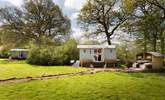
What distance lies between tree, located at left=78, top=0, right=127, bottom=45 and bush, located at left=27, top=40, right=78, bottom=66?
5461mm

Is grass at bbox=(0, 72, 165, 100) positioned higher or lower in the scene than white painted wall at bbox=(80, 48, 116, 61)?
lower

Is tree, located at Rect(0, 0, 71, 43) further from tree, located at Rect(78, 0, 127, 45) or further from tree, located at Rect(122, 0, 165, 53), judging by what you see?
tree, located at Rect(122, 0, 165, 53)

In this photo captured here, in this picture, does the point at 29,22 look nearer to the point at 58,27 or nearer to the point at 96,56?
the point at 58,27

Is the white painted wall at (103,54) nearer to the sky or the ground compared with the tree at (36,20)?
nearer to the ground

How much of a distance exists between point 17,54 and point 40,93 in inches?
1712

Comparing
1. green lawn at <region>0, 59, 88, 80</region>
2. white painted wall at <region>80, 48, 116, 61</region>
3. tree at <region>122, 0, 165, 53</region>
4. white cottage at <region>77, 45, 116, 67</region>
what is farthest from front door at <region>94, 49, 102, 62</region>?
green lawn at <region>0, 59, 88, 80</region>

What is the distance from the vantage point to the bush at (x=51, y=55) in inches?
1446

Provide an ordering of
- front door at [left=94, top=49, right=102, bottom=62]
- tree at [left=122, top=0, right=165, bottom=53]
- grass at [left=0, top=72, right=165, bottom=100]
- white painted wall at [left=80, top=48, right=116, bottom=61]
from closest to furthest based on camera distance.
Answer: grass at [left=0, top=72, right=165, bottom=100] → tree at [left=122, top=0, right=165, bottom=53] → white painted wall at [left=80, top=48, right=116, bottom=61] → front door at [left=94, top=49, right=102, bottom=62]

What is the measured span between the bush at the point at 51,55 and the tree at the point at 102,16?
17.9 ft

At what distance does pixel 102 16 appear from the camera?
41625mm

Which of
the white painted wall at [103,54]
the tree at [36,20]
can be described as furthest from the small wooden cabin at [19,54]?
the white painted wall at [103,54]

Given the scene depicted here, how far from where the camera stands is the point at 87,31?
4281cm

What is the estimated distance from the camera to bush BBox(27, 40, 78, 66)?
3672cm

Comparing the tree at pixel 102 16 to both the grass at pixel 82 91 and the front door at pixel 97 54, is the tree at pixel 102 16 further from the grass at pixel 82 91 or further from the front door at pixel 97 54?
the grass at pixel 82 91
